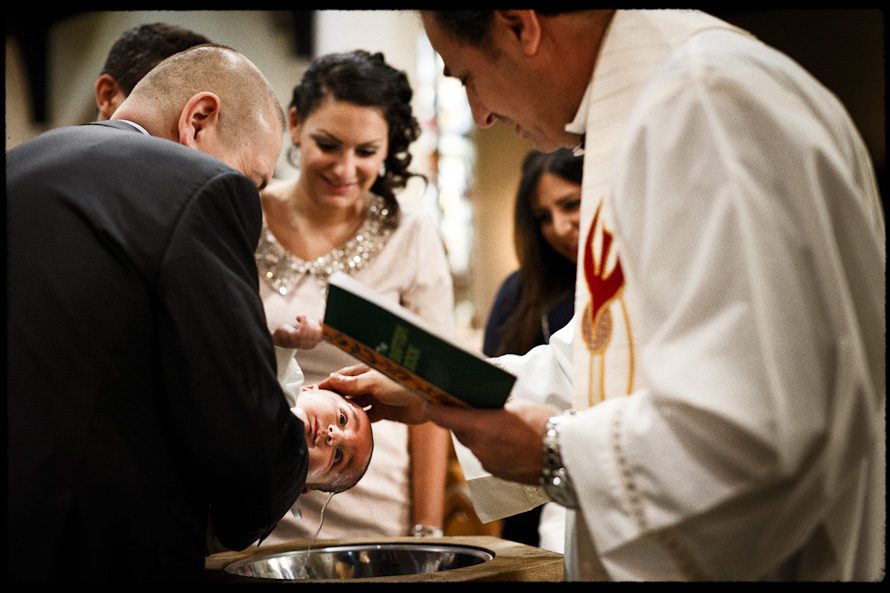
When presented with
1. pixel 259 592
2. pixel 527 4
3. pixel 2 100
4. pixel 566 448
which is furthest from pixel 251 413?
pixel 527 4

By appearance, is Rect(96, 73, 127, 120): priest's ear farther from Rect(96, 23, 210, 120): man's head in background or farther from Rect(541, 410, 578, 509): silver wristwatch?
Rect(541, 410, 578, 509): silver wristwatch

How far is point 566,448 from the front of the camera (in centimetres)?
157

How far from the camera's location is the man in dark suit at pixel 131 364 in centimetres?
164

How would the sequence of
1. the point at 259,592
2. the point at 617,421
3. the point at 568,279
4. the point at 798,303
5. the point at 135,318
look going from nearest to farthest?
the point at 798,303 < the point at 617,421 < the point at 135,318 < the point at 259,592 < the point at 568,279

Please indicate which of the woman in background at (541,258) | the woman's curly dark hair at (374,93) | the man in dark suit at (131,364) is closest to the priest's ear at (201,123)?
the man in dark suit at (131,364)

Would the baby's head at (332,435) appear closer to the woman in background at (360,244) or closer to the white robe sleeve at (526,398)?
the white robe sleeve at (526,398)

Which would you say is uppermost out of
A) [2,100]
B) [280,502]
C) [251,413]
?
[2,100]

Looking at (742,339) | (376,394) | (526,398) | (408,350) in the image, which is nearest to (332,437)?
(376,394)

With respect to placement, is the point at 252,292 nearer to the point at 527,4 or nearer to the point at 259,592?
the point at 259,592

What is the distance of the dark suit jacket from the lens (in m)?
1.64

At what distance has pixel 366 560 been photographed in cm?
242

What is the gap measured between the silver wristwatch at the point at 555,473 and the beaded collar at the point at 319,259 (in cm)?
189

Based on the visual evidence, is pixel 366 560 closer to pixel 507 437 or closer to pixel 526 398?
pixel 526 398

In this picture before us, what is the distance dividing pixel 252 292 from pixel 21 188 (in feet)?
1.51
